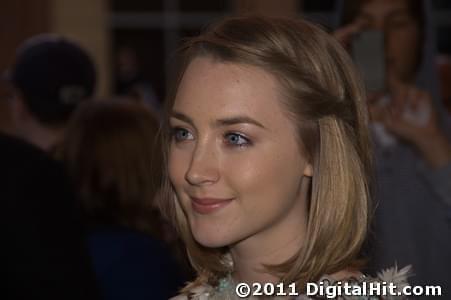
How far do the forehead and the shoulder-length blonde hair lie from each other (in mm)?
17

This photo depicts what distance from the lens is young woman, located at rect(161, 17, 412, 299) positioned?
5.62 ft

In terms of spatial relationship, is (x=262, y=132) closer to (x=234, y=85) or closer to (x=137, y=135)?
(x=234, y=85)

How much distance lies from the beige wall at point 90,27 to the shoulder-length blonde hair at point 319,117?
317 inches

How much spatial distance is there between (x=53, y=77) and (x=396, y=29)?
1.43 metres

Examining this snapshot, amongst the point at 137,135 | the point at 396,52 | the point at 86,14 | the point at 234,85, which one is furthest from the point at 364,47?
the point at 86,14

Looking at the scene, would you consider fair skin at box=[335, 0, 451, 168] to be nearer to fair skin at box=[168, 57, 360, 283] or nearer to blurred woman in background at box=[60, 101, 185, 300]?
blurred woman in background at box=[60, 101, 185, 300]

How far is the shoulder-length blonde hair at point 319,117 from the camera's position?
1754 mm

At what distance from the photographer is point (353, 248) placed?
1783 millimetres

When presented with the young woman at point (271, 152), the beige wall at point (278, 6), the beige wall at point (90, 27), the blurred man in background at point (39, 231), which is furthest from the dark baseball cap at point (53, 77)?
the beige wall at point (278, 6)

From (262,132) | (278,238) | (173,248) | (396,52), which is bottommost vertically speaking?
(173,248)

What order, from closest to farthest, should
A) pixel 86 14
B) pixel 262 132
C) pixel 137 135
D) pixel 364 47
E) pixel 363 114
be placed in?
pixel 262 132, pixel 363 114, pixel 364 47, pixel 137 135, pixel 86 14

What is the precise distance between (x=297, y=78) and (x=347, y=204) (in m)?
0.25

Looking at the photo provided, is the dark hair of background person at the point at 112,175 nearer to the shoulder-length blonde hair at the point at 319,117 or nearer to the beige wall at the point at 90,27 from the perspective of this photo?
the shoulder-length blonde hair at the point at 319,117

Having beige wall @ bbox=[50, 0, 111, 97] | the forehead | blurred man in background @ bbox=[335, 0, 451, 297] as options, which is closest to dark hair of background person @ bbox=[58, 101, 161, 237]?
blurred man in background @ bbox=[335, 0, 451, 297]
